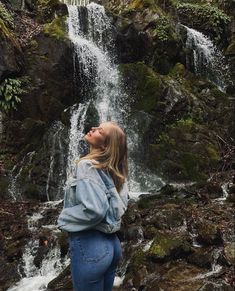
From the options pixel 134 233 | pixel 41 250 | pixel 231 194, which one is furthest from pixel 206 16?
pixel 41 250

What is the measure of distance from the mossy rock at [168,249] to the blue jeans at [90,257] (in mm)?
3788

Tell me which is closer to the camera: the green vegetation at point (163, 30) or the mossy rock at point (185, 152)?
the mossy rock at point (185, 152)

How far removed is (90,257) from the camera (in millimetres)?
2994

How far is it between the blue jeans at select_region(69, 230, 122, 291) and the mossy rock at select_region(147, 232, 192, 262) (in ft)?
12.4

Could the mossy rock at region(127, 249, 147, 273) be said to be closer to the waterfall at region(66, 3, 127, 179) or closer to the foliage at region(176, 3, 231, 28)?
the waterfall at region(66, 3, 127, 179)

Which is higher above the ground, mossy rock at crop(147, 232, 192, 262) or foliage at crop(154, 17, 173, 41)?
foliage at crop(154, 17, 173, 41)

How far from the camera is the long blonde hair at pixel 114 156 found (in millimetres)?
3141

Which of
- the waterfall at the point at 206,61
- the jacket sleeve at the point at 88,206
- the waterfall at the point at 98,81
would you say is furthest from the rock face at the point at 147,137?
the jacket sleeve at the point at 88,206

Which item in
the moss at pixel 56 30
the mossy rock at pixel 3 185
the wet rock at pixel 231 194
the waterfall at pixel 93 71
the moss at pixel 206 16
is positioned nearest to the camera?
the wet rock at pixel 231 194

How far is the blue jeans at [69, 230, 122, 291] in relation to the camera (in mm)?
3002

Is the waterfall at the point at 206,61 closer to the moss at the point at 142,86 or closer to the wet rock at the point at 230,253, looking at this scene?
the moss at the point at 142,86

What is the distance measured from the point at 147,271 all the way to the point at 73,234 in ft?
12.4

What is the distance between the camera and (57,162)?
484 inches

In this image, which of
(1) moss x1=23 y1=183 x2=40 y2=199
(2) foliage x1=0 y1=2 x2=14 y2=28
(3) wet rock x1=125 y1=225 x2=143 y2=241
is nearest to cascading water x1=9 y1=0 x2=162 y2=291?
(1) moss x1=23 y1=183 x2=40 y2=199
